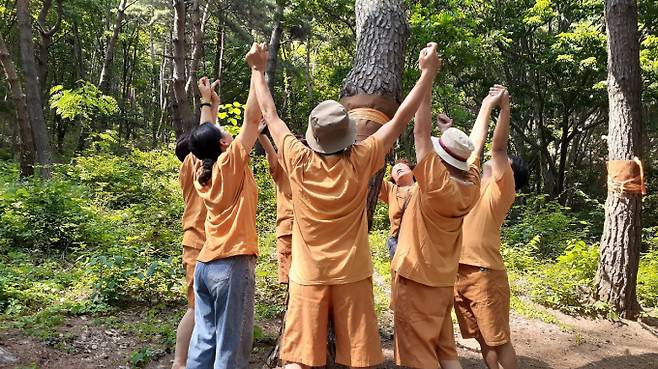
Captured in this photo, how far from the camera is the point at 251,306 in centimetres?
330

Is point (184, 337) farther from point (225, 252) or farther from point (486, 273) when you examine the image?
point (486, 273)

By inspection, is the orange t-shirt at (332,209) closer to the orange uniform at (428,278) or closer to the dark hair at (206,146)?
the orange uniform at (428,278)

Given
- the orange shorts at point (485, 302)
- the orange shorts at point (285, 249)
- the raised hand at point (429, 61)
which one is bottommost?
the orange shorts at point (485, 302)

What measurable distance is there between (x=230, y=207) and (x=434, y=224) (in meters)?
1.28

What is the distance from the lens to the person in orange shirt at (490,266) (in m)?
3.75

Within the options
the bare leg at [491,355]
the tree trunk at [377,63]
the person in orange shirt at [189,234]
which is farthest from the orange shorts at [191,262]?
the bare leg at [491,355]

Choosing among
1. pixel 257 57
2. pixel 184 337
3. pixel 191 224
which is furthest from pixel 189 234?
pixel 257 57

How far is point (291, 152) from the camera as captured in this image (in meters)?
2.78

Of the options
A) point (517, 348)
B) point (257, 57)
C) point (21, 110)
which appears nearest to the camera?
point (257, 57)

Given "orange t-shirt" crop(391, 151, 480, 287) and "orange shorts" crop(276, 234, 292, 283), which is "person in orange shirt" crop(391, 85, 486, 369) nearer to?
"orange t-shirt" crop(391, 151, 480, 287)

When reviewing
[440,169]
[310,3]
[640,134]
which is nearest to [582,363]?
[640,134]

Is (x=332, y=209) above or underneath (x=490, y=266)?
above

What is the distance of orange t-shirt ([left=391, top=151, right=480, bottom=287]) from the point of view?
292cm

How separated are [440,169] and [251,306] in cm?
147
